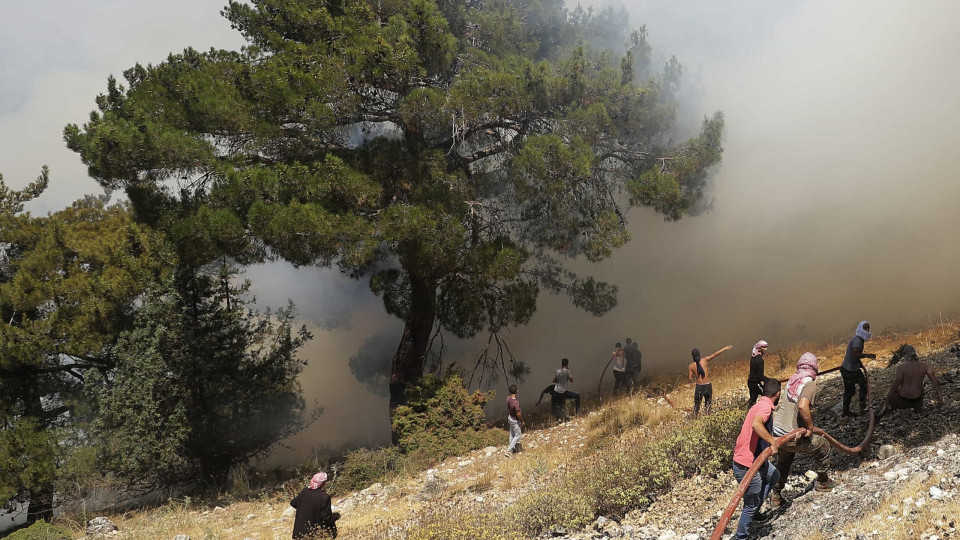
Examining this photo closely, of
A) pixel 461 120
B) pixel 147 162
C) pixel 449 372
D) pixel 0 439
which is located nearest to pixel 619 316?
pixel 449 372

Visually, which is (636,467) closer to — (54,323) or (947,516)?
(947,516)

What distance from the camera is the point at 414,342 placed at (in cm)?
1553

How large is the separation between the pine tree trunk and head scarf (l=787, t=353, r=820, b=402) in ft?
31.8

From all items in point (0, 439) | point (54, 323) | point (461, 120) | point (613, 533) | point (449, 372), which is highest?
point (461, 120)

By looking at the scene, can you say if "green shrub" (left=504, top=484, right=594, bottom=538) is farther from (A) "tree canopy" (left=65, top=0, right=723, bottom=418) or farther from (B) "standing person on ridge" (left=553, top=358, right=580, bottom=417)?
(B) "standing person on ridge" (left=553, top=358, right=580, bottom=417)

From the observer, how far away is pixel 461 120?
1347cm

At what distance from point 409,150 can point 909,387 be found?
1041cm

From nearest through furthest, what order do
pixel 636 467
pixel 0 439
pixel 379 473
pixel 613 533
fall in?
pixel 613 533
pixel 636 467
pixel 379 473
pixel 0 439

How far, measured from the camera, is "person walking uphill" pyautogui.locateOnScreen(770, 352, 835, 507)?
6238 mm

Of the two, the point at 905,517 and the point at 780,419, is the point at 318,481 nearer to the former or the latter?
the point at 780,419

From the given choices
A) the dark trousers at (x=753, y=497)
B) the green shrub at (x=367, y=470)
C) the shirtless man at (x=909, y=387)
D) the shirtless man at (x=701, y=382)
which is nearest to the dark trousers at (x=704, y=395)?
the shirtless man at (x=701, y=382)

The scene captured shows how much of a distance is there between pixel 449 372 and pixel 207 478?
616 cm

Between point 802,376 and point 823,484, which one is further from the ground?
point 802,376

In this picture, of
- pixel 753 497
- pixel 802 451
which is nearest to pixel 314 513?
pixel 753 497
